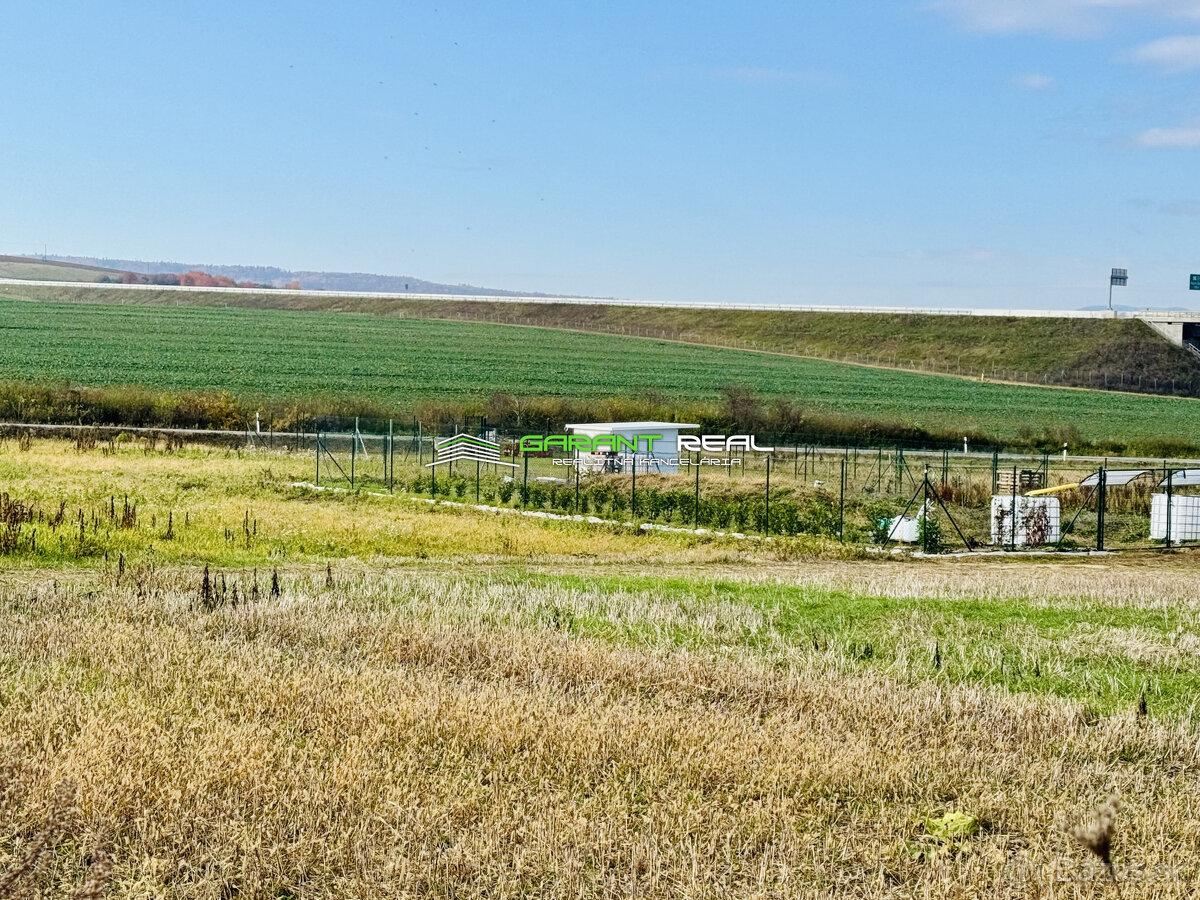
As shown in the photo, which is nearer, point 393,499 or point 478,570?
point 478,570

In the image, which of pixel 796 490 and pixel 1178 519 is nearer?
pixel 1178 519

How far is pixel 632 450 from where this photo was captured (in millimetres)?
41281

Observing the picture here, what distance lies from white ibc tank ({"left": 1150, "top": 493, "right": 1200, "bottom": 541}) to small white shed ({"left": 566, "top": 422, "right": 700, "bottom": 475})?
584 inches

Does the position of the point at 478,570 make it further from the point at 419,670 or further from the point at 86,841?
the point at 86,841

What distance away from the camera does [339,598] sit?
15133mm

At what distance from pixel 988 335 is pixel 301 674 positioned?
114845 mm

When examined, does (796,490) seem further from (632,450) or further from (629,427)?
(629,427)

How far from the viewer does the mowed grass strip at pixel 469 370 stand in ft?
256

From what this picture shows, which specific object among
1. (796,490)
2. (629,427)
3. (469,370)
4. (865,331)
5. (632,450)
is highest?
(865,331)

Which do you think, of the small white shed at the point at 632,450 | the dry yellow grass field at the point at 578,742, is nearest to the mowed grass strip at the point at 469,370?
the small white shed at the point at 632,450

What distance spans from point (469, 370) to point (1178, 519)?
217ft

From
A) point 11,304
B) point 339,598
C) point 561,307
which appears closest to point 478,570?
point 339,598

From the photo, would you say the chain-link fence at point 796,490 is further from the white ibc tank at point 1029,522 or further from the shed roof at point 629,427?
the shed roof at point 629,427

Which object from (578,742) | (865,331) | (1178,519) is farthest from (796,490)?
(865,331)
